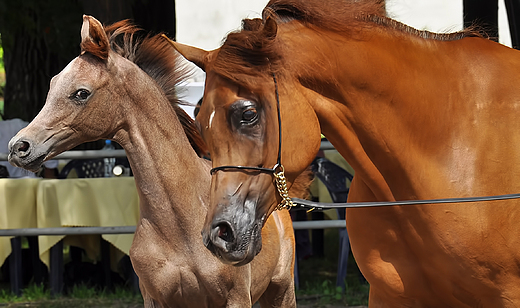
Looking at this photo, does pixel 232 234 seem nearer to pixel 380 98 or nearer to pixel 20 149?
pixel 380 98

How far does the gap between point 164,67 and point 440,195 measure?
1913 millimetres

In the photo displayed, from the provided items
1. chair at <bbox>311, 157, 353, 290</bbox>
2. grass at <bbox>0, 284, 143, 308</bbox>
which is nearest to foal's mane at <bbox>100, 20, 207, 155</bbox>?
chair at <bbox>311, 157, 353, 290</bbox>

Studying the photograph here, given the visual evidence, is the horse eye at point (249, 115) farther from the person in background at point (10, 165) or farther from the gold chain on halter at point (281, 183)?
the person in background at point (10, 165)

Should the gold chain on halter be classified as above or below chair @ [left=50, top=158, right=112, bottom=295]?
above

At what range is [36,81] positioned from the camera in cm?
888

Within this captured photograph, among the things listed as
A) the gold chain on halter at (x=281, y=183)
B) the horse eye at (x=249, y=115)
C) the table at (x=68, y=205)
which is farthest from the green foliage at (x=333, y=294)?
the horse eye at (x=249, y=115)

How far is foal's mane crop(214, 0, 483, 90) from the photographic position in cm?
192

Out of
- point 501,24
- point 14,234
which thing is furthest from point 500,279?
point 501,24

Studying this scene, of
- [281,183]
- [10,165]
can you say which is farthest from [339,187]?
[281,183]

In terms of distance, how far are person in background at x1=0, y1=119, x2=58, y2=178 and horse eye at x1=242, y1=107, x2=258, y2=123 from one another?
15.2 ft

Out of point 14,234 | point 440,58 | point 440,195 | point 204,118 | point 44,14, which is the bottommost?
point 14,234

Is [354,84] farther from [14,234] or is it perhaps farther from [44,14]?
[44,14]

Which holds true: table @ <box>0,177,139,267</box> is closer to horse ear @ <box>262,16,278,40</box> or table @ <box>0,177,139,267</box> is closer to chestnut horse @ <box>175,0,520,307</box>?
chestnut horse @ <box>175,0,520,307</box>

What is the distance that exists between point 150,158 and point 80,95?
1.57ft
